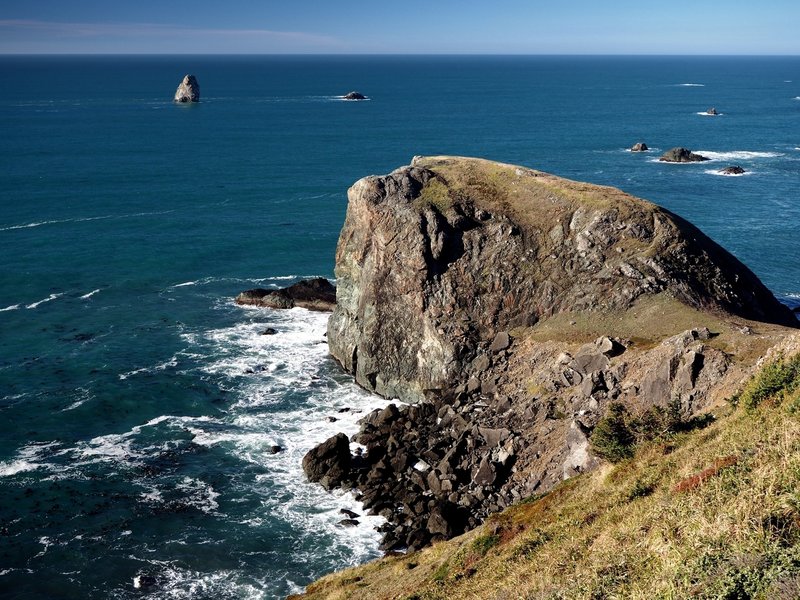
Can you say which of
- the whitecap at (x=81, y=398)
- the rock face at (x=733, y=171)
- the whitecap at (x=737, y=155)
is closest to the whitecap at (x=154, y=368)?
the whitecap at (x=81, y=398)

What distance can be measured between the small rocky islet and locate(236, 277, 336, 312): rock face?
1360cm

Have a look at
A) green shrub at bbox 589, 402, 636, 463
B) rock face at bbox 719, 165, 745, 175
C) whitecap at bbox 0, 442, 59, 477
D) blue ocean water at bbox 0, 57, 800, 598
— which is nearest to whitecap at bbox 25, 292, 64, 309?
blue ocean water at bbox 0, 57, 800, 598

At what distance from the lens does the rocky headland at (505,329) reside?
183ft

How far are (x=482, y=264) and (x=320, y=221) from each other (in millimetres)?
57311

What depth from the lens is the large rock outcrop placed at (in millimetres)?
70812

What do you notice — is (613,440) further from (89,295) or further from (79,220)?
(79,220)

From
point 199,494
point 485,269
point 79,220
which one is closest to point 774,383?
point 485,269

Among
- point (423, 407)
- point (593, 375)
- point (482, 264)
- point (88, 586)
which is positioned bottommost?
point (88, 586)

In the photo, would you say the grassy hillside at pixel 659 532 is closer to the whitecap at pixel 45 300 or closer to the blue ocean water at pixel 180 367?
the blue ocean water at pixel 180 367

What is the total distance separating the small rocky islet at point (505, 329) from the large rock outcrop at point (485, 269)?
5.8 inches

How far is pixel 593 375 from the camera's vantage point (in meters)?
59.8

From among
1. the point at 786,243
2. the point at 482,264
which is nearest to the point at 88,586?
the point at 482,264

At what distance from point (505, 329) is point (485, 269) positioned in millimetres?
6484

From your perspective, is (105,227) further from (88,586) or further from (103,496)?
(88,586)
